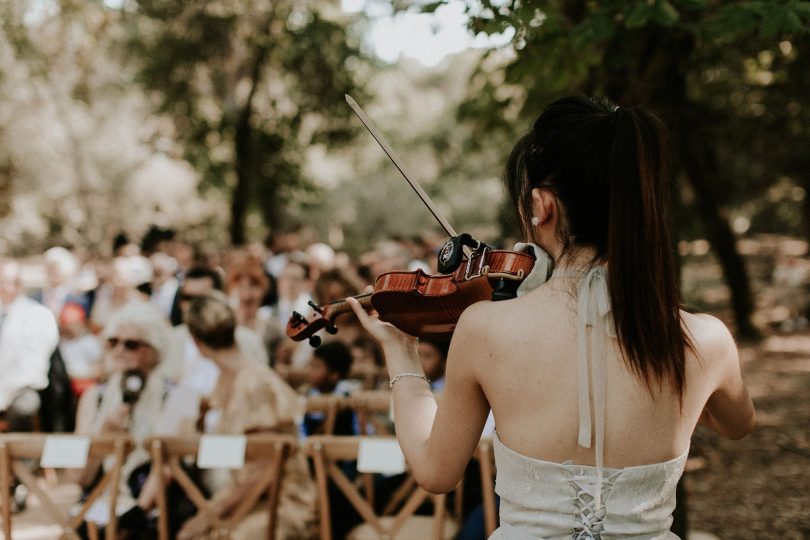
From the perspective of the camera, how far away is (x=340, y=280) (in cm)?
708

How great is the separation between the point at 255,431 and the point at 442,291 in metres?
2.22

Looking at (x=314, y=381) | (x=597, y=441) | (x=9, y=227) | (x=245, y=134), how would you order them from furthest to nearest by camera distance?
(x=9, y=227), (x=245, y=134), (x=314, y=381), (x=597, y=441)

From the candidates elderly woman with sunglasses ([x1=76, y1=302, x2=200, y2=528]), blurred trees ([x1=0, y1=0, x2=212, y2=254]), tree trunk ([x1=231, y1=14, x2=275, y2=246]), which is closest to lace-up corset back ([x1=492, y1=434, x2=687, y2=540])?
elderly woman with sunglasses ([x1=76, y1=302, x2=200, y2=528])

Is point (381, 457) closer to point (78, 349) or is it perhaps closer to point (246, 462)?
point (246, 462)

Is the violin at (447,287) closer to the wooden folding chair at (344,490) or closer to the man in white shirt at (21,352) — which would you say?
the wooden folding chair at (344,490)

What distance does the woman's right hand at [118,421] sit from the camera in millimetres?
4516

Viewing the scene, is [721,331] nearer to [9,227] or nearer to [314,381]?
[314,381]

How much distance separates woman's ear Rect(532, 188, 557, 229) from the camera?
63.1 inches

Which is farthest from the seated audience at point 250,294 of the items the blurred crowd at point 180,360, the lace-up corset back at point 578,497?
the lace-up corset back at point 578,497

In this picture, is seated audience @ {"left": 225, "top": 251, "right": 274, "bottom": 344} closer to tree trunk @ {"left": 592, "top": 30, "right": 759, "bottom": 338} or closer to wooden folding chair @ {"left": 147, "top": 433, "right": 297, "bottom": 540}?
wooden folding chair @ {"left": 147, "top": 433, "right": 297, "bottom": 540}

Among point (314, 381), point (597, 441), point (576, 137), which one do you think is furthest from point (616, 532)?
point (314, 381)

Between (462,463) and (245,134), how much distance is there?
1407cm

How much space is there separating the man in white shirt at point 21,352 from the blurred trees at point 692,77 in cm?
420

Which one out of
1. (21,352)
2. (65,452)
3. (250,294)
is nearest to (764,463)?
(250,294)
